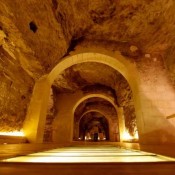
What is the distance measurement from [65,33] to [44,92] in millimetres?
2340

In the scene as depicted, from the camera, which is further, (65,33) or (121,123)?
(121,123)

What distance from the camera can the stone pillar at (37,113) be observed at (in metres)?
4.60

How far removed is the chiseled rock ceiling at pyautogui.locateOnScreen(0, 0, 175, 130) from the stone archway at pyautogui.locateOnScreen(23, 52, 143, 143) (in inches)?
9.9

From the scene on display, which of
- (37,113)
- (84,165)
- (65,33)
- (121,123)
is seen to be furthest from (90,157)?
(121,123)

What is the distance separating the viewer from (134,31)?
501cm

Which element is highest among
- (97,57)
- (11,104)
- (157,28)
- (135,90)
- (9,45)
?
(157,28)

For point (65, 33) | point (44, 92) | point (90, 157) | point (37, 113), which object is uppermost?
point (65, 33)

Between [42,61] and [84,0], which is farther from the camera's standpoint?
[42,61]

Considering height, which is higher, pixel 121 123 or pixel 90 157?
pixel 121 123

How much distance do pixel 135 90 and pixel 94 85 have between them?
4870 millimetres

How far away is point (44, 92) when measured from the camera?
17.0ft

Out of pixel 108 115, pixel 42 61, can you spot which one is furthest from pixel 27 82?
pixel 108 115

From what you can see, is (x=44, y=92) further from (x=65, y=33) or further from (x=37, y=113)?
(x=65, y=33)

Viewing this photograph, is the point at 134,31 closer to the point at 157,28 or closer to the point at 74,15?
the point at 157,28
